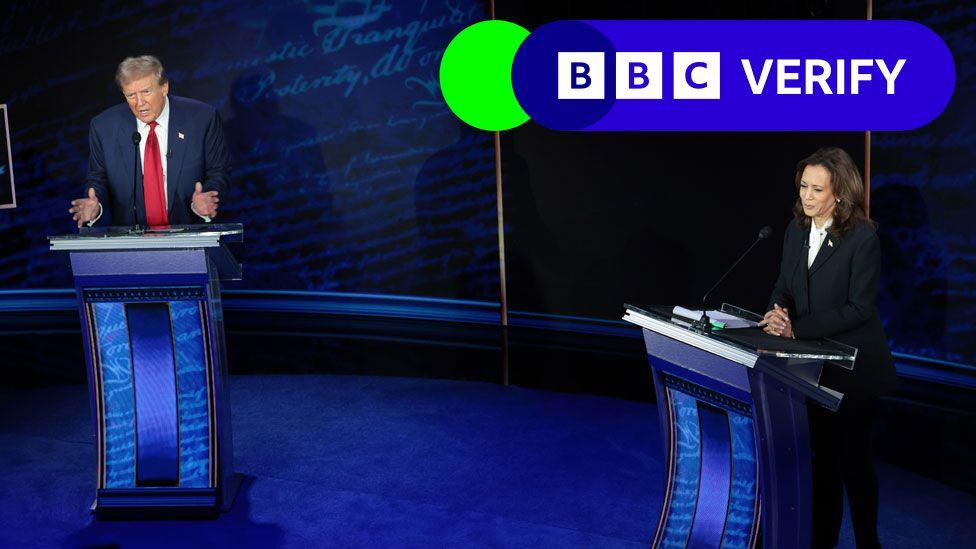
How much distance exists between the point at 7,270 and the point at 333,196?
1853 mm

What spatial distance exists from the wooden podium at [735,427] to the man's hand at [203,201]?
62.4 inches

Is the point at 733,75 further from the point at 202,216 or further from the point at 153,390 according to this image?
the point at 153,390

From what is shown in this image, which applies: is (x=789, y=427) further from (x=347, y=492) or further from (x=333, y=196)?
(x=333, y=196)

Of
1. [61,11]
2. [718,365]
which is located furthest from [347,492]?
[61,11]

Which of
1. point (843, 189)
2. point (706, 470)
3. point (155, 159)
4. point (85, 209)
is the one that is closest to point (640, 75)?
point (843, 189)

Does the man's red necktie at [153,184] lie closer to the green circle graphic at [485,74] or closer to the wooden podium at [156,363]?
the wooden podium at [156,363]

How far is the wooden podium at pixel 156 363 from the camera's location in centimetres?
331

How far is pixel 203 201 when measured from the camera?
3.44 meters

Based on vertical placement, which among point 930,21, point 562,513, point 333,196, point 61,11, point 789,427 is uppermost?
point 61,11

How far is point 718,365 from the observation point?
248 centimetres

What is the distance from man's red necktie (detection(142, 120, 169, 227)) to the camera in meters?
3.56

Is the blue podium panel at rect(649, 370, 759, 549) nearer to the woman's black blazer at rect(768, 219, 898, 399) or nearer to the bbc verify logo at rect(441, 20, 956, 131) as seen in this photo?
the woman's black blazer at rect(768, 219, 898, 399)

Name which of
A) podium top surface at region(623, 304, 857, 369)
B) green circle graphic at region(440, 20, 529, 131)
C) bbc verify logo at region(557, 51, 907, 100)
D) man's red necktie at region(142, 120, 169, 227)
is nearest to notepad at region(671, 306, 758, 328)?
podium top surface at region(623, 304, 857, 369)

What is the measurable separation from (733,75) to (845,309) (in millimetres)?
1719
